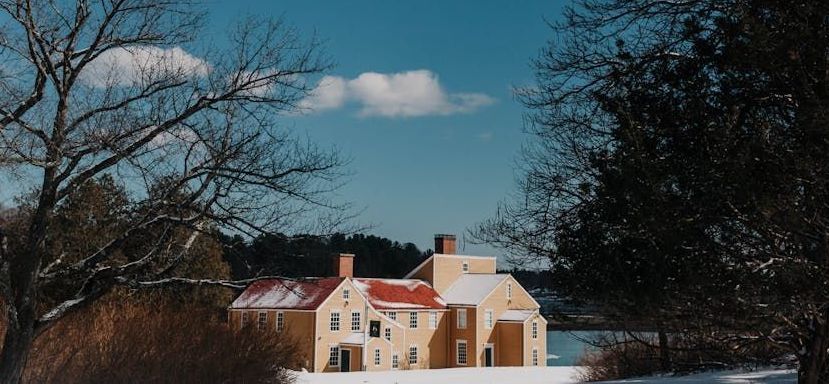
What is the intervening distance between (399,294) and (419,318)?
7.65ft

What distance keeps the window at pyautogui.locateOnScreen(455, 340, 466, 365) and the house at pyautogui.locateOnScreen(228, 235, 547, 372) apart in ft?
0.21

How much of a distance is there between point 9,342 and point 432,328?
4080cm

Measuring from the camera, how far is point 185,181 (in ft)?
39.5

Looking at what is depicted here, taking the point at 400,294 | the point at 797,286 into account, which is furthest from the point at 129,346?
the point at 400,294

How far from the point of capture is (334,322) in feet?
149

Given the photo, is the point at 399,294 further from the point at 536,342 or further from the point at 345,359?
the point at 536,342

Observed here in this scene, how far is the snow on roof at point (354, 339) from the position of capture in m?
45.2

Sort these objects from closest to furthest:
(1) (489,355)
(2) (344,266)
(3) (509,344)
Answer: (2) (344,266) < (1) (489,355) < (3) (509,344)

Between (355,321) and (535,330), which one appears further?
(535,330)

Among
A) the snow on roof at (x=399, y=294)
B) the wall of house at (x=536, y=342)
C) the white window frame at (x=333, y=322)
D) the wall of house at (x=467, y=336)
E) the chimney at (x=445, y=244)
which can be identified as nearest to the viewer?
the white window frame at (x=333, y=322)

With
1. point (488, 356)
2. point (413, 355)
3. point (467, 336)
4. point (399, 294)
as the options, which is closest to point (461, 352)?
point (467, 336)

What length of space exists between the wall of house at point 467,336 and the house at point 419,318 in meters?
0.06

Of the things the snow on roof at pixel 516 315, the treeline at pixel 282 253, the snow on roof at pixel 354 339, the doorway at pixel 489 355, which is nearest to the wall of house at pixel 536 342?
the snow on roof at pixel 516 315

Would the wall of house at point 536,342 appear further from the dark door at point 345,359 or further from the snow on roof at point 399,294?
the dark door at point 345,359
